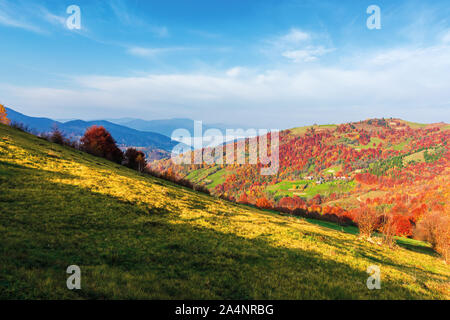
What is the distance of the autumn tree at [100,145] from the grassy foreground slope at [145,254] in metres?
34.2

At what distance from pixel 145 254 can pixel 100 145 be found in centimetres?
5296

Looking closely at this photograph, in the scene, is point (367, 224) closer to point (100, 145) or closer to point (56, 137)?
point (100, 145)

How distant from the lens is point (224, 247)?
44.5 ft

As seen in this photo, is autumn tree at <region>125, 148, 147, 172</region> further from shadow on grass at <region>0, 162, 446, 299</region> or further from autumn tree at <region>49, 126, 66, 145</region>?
shadow on grass at <region>0, 162, 446, 299</region>

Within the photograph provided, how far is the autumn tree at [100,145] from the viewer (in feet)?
171

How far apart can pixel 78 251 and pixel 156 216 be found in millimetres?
7796

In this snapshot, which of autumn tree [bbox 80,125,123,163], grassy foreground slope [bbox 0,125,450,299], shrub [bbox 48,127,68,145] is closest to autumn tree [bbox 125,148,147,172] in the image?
autumn tree [bbox 80,125,123,163]

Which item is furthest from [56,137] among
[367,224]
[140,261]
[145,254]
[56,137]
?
[367,224]

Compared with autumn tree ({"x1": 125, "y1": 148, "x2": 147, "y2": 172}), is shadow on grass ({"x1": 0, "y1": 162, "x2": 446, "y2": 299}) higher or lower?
lower

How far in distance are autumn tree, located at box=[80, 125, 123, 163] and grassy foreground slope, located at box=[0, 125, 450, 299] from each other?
34182 millimetres

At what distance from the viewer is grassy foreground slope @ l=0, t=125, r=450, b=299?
309 inches
